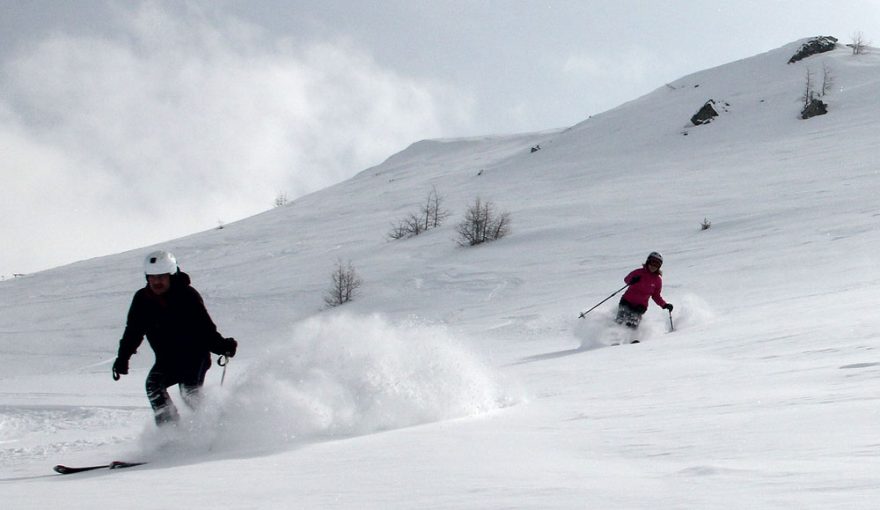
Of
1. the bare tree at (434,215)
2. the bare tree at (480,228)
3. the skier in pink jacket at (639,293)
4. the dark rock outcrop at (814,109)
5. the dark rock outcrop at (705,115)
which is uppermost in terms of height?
the dark rock outcrop at (705,115)

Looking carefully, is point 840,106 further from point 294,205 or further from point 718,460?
point 718,460

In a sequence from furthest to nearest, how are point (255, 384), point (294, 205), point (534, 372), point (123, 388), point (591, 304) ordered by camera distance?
1. point (294, 205)
2. point (591, 304)
3. point (123, 388)
4. point (534, 372)
5. point (255, 384)

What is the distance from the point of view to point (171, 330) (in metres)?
5.58

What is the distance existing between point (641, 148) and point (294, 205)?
21.9m

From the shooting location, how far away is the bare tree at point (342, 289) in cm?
2308

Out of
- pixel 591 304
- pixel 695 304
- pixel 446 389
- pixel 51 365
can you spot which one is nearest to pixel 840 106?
pixel 591 304

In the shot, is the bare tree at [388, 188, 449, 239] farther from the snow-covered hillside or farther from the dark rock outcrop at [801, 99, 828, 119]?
the dark rock outcrop at [801, 99, 828, 119]

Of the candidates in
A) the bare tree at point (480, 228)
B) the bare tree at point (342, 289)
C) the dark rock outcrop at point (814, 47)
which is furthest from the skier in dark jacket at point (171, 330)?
the dark rock outcrop at point (814, 47)

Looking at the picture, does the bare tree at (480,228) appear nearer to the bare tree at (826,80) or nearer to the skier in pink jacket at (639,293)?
the skier in pink jacket at (639,293)

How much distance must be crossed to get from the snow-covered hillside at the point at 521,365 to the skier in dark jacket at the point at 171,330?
1.05 feet

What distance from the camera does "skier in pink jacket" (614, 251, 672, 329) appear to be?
1146cm

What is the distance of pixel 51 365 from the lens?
1855cm

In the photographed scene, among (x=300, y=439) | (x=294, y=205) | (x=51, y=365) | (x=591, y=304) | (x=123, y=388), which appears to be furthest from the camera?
(x=294, y=205)

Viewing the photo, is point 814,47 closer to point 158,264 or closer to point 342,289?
point 342,289
